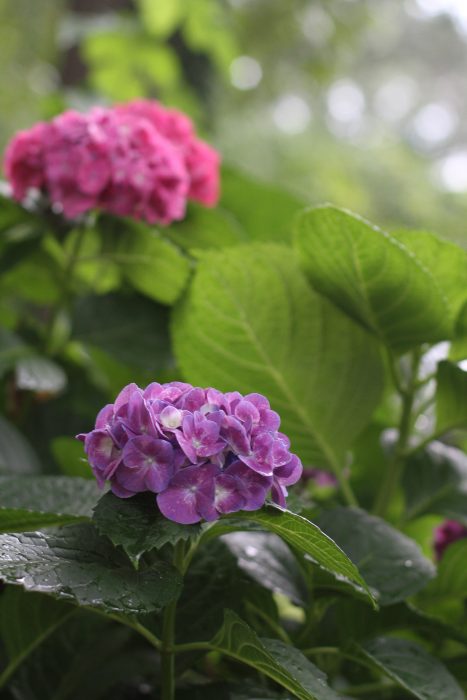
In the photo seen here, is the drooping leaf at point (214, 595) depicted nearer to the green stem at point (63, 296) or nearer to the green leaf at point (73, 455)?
the green leaf at point (73, 455)

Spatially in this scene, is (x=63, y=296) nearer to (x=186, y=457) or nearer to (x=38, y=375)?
(x=38, y=375)

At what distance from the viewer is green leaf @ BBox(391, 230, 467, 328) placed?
33.2 inches

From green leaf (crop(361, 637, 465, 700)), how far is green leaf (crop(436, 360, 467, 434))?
24 cm

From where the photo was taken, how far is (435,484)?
3.13 feet

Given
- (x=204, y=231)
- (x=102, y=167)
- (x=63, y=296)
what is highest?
(x=102, y=167)

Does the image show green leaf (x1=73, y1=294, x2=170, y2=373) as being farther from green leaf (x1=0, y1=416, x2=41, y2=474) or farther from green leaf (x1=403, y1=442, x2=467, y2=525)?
green leaf (x1=403, y1=442, x2=467, y2=525)

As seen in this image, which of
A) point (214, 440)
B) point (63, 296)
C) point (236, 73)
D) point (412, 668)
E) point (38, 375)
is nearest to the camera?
point (214, 440)

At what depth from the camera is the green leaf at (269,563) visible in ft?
2.39

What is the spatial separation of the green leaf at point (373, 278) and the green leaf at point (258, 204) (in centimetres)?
41

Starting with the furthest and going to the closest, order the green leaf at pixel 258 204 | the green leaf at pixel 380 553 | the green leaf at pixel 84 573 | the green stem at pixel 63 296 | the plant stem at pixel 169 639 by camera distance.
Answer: the green leaf at pixel 258 204, the green stem at pixel 63 296, the green leaf at pixel 380 553, the plant stem at pixel 169 639, the green leaf at pixel 84 573

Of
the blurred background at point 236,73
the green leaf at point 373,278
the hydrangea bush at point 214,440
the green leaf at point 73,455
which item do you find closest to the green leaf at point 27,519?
the hydrangea bush at point 214,440

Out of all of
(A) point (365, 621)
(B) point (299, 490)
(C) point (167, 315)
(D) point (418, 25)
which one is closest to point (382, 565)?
(A) point (365, 621)

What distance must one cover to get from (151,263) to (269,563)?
464 mm

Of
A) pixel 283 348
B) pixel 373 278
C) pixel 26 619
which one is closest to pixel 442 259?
pixel 373 278
